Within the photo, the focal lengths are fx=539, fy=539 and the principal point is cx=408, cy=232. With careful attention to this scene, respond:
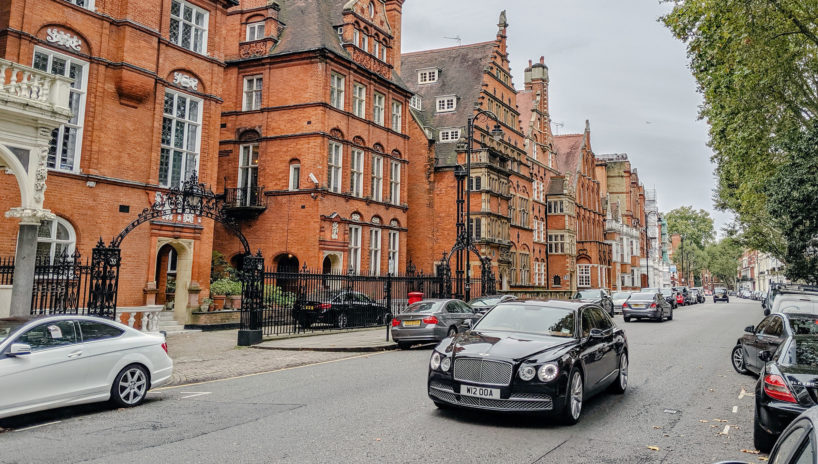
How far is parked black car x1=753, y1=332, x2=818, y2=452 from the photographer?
562 centimetres

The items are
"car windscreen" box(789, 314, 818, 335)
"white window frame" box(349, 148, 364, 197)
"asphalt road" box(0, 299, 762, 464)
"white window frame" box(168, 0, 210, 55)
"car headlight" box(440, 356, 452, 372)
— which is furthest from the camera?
"white window frame" box(349, 148, 364, 197)

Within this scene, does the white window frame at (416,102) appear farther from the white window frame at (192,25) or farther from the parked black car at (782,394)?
the parked black car at (782,394)

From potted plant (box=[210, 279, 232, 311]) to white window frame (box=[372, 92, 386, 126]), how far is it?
45.7 ft

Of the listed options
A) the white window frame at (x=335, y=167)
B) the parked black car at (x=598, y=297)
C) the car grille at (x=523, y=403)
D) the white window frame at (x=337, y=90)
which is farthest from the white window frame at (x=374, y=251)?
the car grille at (x=523, y=403)

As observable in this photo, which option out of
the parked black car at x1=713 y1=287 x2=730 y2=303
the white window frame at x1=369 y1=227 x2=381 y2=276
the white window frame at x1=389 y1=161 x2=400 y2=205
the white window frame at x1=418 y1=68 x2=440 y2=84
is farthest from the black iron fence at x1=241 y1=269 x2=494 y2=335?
the parked black car at x1=713 y1=287 x2=730 y2=303

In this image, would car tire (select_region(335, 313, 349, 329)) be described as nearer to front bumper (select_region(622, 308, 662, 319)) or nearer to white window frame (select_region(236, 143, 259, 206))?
white window frame (select_region(236, 143, 259, 206))

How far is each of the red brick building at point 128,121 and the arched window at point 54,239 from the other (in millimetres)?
33

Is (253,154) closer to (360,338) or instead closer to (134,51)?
(134,51)

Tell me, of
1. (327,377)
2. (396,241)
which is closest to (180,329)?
(327,377)

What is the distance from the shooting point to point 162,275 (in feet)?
75.3

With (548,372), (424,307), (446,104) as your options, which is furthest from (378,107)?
(548,372)

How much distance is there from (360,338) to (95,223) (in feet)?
32.1

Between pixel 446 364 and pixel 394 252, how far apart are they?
87.3 feet

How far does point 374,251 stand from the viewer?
1259 inches
